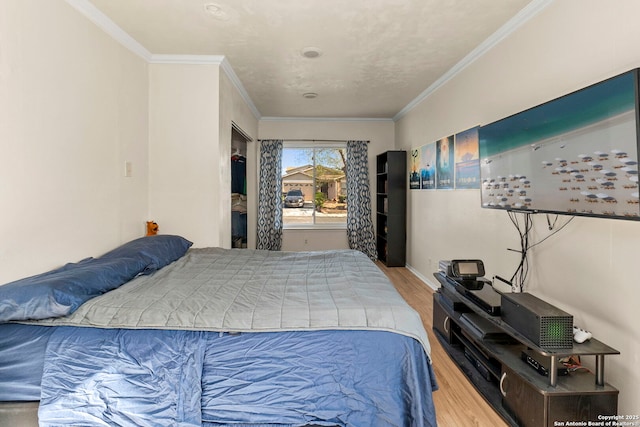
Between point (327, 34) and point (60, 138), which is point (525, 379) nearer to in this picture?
point (327, 34)

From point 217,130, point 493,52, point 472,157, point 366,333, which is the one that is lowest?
point 366,333

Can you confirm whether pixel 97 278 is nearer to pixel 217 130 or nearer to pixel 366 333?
pixel 366 333

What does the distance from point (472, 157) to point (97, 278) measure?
3269 mm

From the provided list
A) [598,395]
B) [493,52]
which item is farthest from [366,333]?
[493,52]

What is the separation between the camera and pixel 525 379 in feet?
5.38

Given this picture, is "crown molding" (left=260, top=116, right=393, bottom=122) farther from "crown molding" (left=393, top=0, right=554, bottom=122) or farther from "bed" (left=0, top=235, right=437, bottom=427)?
"bed" (left=0, top=235, right=437, bottom=427)

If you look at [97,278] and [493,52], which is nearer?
[97,278]

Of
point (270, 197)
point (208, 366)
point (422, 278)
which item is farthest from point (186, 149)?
point (422, 278)

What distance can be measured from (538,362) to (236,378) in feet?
5.23

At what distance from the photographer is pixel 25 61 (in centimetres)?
182

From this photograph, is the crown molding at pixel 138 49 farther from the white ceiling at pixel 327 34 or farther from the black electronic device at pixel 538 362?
the black electronic device at pixel 538 362

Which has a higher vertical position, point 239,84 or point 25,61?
point 239,84

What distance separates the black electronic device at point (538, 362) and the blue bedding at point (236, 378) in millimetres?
703

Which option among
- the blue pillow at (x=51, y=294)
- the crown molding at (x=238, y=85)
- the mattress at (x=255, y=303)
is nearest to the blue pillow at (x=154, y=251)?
the mattress at (x=255, y=303)
